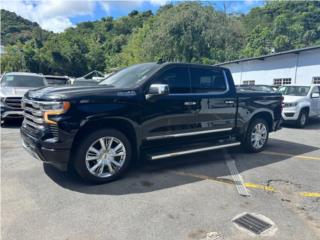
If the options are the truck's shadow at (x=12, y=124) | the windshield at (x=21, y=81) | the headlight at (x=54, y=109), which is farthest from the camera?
the windshield at (x=21, y=81)

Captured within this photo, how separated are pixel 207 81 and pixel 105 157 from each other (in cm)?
256

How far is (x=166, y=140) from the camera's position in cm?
472

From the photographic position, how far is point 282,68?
1995 cm

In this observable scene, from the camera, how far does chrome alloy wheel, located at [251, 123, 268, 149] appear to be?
6.24 meters

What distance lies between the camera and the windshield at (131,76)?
4.58 m

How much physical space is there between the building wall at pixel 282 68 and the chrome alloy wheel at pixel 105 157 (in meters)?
17.0

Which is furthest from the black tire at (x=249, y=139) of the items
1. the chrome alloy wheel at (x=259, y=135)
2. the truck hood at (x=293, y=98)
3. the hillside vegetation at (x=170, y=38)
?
the hillside vegetation at (x=170, y=38)

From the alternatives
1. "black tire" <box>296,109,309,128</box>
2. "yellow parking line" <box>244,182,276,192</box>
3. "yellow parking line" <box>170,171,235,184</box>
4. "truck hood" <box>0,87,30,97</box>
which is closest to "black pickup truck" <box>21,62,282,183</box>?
"yellow parking line" <box>170,171,235,184</box>

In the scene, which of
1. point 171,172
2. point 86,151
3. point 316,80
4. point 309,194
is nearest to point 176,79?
point 171,172

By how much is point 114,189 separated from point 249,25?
60.2 meters

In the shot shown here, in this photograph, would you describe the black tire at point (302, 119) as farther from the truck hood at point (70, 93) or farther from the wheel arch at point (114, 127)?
the truck hood at point (70, 93)

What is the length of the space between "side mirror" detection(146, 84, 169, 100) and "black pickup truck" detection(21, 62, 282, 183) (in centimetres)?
2

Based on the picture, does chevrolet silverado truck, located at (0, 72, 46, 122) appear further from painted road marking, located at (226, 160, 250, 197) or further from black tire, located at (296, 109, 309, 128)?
black tire, located at (296, 109, 309, 128)

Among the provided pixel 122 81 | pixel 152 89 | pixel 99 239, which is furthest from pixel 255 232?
pixel 122 81
